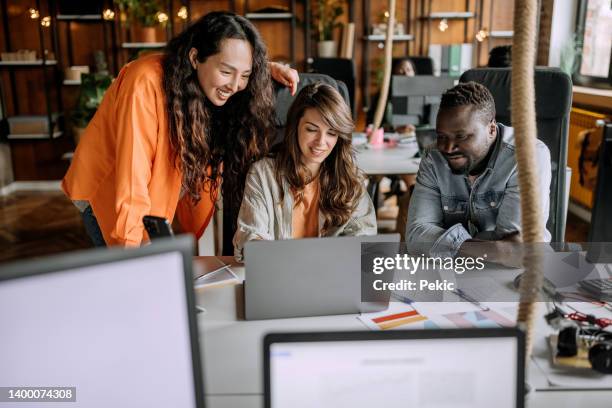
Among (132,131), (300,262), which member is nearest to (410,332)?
(300,262)

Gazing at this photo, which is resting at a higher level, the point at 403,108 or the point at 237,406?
the point at 403,108

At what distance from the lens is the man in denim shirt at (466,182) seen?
1714mm

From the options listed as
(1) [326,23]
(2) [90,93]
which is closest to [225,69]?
(2) [90,93]

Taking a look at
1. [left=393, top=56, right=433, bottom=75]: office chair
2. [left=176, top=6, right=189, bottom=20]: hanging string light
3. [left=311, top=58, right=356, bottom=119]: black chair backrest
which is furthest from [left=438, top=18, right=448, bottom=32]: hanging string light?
[left=176, top=6, right=189, bottom=20]: hanging string light

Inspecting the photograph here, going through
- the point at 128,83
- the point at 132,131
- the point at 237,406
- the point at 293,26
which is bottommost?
the point at 237,406

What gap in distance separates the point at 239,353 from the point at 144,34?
473cm

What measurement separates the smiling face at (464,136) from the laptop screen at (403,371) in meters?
1.14

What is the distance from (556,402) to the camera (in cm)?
99

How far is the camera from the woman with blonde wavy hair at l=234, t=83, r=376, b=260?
181 cm

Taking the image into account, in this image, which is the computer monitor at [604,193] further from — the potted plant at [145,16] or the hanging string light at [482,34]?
the potted plant at [145,16]

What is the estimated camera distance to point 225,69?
1.66 m

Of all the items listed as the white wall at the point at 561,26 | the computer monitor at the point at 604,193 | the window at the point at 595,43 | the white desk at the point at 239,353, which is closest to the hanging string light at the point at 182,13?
the white wall at the point at 561,26

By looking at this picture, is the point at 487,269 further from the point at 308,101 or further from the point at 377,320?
the point at 308,101

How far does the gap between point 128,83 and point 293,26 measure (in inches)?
161
